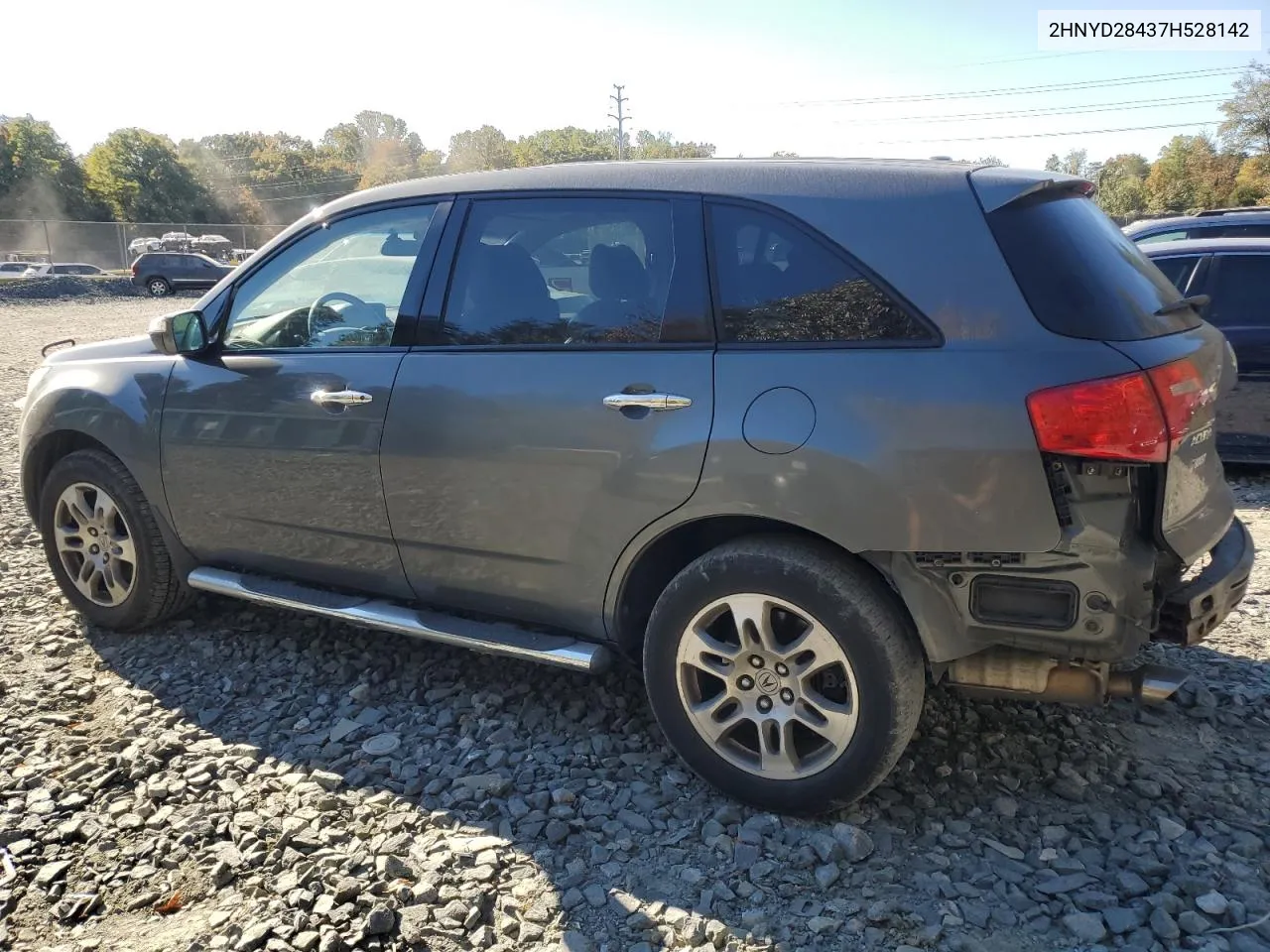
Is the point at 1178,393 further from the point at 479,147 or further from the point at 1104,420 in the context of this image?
the point at 479,147

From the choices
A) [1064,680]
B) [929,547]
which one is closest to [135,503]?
[929,547]

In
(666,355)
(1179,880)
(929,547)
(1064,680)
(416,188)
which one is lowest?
(1179,880)

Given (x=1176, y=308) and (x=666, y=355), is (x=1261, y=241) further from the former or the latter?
(x=666, y=355)

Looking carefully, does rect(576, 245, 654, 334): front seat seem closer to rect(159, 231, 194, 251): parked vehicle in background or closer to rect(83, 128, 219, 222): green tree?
rect(159, 231, 194, 251): parked vehicle in background

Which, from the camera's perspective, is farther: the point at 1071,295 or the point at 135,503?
the point at 135,503

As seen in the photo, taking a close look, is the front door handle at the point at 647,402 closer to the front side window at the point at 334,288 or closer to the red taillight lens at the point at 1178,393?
Result: the front side window at the point at 334,288

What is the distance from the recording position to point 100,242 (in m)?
43.5

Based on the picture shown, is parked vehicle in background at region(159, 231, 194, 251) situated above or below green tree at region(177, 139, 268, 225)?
below

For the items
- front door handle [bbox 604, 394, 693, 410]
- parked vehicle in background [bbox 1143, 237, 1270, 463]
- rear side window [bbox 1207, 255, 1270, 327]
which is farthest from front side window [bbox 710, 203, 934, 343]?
rear side window [bbox 1207, 255, 1270, 327]

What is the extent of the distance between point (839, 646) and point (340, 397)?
1.97m

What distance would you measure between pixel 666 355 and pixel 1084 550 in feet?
4.25

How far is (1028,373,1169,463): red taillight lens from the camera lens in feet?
8.01

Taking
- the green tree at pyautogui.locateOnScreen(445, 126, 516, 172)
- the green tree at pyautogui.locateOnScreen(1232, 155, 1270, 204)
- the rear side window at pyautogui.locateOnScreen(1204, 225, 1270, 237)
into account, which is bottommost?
the rear side window at pyautogui.locateOnScreen(1204, 225, 1270, 237)

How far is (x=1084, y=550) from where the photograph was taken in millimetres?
2508
